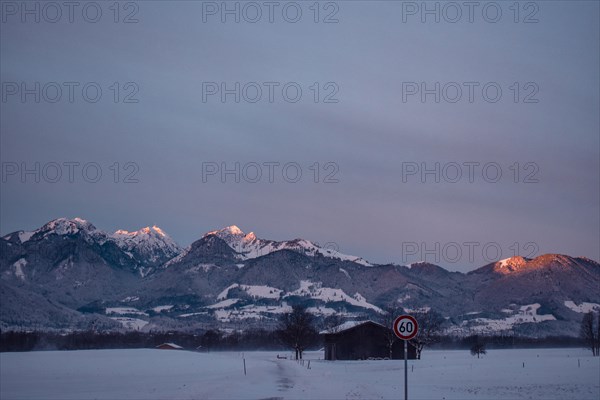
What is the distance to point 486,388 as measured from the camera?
4781cm

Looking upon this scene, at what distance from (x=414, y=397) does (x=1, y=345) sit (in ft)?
480

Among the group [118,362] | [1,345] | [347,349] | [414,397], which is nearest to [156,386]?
[414,397]

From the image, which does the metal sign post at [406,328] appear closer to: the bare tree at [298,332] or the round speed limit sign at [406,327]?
the round speed limit sign at [406,327]

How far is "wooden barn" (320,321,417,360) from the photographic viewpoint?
106 metres

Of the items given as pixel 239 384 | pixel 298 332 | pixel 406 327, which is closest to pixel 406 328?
pixel 406 327

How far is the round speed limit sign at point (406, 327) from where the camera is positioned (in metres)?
27.8

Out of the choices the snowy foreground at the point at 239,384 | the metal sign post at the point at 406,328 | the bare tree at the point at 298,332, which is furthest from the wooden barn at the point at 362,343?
the metal sign post at the point at 406,328

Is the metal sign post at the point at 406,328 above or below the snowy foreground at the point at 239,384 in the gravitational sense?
above

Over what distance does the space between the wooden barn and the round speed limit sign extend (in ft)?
261

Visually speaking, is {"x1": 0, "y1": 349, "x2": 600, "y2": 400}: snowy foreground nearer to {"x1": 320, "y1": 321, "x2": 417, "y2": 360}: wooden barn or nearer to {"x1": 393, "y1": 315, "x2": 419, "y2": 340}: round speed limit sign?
{"x1": 393, "y1": 315, "x2": 419, "y2": 340}: round speed limit sign

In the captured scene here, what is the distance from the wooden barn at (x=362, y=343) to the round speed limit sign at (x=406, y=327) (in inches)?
3137

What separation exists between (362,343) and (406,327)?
81113mm

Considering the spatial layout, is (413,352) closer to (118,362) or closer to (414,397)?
(118,362)

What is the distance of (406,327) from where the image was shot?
27.9m
